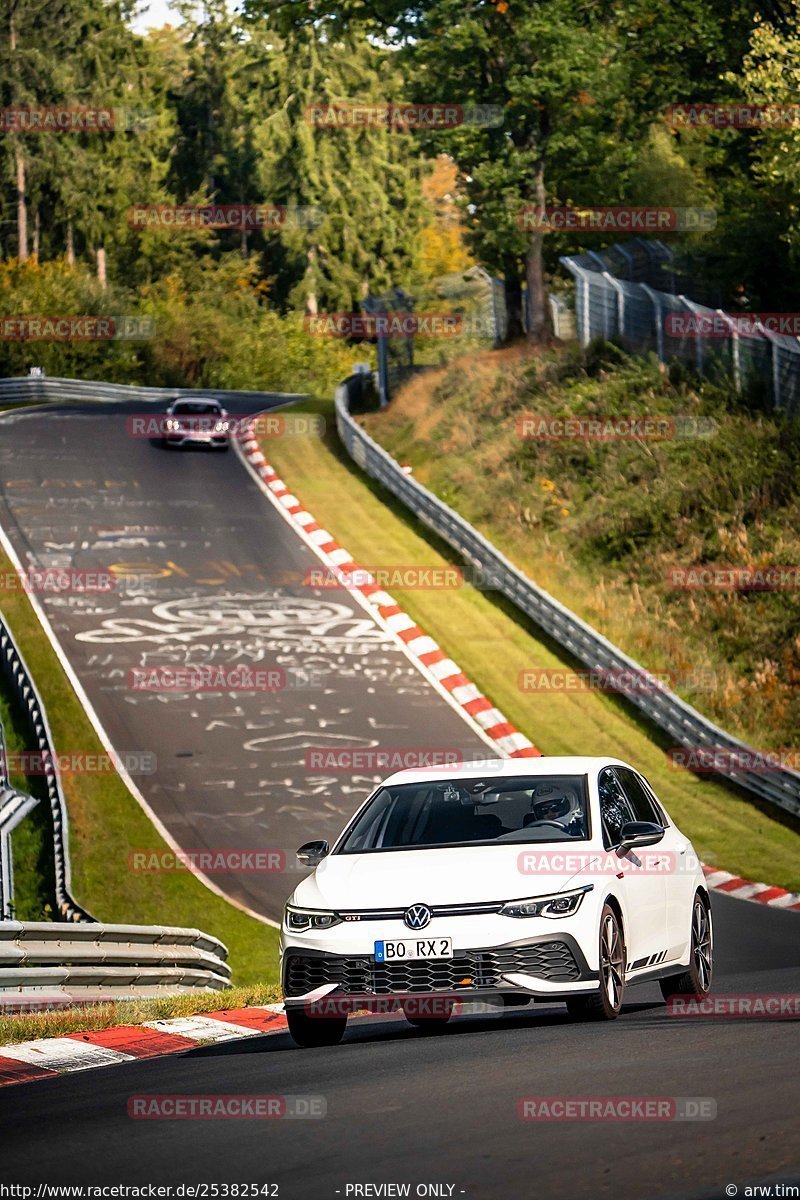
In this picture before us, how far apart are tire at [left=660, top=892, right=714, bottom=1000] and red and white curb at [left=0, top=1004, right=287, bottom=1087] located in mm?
2667

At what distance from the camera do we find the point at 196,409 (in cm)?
4641

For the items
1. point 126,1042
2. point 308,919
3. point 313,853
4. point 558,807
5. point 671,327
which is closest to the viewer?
point 308,919

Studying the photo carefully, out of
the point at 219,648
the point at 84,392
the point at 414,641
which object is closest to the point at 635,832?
the point at 219,648

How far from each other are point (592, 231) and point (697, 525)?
1902cm

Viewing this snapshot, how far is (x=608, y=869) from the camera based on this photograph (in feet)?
33.9

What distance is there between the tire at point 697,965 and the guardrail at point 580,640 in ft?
39.7

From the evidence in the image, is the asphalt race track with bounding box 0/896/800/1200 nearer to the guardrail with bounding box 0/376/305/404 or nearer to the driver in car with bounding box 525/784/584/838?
the driver in car with bounding box 525/784/584/838

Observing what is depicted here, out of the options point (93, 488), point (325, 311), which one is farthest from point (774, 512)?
point (325, 311)

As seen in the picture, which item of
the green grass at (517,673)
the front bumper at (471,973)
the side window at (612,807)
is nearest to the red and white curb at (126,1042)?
the front bumper at (471,973)

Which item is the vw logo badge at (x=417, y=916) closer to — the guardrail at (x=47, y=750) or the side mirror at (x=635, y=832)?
the side mirror at (x=635, y=832)

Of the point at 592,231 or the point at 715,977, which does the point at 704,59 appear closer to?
the point at 592,231

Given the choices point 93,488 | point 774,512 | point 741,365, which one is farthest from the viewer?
point 93,488

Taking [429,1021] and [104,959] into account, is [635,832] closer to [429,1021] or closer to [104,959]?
[429,1021]

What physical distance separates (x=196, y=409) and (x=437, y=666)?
19.1 m
